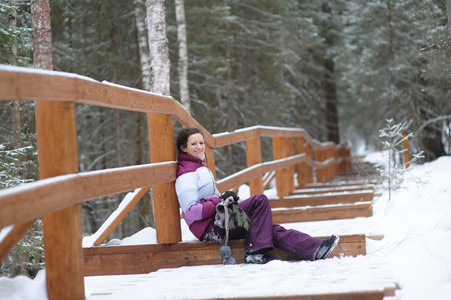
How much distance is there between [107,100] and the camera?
129 inches

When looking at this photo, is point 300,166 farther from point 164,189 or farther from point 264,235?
point 264,235

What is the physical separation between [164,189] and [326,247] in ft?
4.47

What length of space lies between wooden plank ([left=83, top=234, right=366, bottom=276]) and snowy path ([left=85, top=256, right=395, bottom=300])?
0.32 m

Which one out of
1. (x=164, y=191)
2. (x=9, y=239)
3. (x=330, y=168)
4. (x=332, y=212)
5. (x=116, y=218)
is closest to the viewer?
(x=9, y=239)

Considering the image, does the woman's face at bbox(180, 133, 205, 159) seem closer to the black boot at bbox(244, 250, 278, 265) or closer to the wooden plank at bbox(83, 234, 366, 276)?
the wooden plank at bbox(83, 234, 366, 276)

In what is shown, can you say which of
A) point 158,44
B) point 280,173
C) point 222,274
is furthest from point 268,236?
point 158,44

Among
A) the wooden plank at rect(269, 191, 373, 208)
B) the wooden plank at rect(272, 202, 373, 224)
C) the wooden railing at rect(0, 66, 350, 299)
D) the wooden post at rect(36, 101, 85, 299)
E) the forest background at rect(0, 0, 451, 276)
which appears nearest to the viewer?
the wooden railing at rect(0, 66, 350, 299)

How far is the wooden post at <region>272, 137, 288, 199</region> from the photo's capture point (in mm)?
9086

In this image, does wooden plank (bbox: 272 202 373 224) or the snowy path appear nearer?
the snowy path

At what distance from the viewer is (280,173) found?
9125 millimetres

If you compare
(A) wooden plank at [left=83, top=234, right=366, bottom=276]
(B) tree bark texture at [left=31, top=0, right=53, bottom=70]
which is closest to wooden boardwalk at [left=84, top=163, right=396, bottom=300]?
(A) wooden plank at [left=83, top=234, right=366, bottom=276]

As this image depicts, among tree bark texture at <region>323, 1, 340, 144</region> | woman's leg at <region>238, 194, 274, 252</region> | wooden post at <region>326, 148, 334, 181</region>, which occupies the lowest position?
wooden post at <region>326, 148, 334, 181</region>

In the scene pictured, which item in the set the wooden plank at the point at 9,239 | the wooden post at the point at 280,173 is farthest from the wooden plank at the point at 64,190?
the wooden post at the point at 280,173

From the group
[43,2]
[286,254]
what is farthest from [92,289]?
[43,2]
